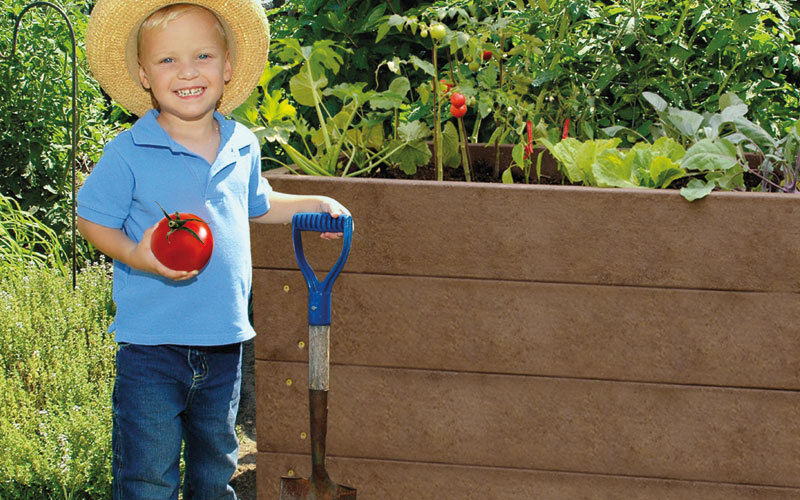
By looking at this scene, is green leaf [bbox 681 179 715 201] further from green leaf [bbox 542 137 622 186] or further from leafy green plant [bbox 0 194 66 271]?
leafy green plant [bbox 0 194 66 271]

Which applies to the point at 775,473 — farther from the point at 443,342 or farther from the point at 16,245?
the point at 16,245

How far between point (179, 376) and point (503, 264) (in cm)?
70

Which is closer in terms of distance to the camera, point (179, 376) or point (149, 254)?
point (149, 254)

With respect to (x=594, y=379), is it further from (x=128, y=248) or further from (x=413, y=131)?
(x=128, y=248)

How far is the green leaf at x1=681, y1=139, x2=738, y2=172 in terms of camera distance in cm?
191

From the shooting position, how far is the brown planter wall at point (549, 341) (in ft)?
6.32

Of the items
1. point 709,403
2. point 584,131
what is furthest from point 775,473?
point 584,131

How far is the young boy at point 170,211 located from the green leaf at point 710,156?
2.41ft

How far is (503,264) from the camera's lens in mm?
1966

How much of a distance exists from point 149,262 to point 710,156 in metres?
1.14

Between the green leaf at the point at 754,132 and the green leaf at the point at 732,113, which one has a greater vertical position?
the green leaf at the point at 732,113

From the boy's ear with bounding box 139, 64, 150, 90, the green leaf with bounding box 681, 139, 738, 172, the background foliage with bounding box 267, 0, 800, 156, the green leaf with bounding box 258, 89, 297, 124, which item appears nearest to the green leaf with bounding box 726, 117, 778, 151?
the green leaf with bounding box 681, 139, 738, 172

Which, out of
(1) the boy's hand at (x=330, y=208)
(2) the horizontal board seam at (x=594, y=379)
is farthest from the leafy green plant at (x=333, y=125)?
(2) the horizontal board seam at (x=594, y=379)

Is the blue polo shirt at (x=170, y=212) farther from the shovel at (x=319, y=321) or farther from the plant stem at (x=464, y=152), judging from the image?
the plant stem at (x=464, y=152)
